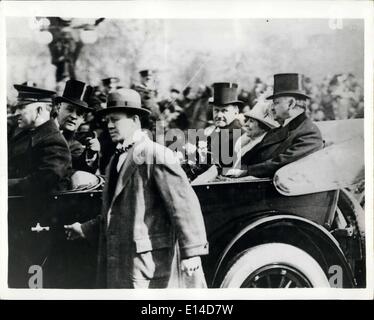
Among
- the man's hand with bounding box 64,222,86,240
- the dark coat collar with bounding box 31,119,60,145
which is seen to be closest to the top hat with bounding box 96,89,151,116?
the dark coat collar with bounding box 31,119,60,145

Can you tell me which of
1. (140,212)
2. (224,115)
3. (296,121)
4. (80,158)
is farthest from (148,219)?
(296,121)

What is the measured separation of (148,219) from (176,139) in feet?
1.80

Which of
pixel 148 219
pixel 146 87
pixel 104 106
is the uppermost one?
pixel 146 87

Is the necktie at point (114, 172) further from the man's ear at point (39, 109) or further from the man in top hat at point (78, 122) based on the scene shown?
the man's ear at point (39, 109)

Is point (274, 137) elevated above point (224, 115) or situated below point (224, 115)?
below

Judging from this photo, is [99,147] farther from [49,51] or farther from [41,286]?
[41,286]

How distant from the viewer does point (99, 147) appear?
3385 mm

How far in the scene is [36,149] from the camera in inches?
134

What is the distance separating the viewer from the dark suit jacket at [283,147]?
3400 millimetres

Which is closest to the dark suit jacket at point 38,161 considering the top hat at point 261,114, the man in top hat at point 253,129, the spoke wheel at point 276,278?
the man in top hat at point 253,129

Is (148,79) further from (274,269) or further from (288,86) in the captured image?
(274,269)

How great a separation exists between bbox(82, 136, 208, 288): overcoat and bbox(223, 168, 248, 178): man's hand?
0.26 metres

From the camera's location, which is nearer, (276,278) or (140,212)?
(140,212)

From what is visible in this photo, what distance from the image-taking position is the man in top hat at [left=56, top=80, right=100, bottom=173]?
337 centimetres
